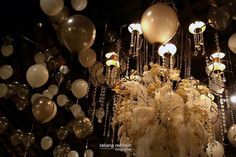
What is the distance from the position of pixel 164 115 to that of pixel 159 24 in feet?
1.77

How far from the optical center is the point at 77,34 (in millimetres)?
1863

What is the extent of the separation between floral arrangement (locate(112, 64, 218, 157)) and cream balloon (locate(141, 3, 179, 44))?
0.38m

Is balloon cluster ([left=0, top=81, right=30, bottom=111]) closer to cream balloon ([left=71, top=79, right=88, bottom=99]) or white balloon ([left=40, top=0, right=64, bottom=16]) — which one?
cream balloon ([left=71, top=79, right=88, bottom=99])

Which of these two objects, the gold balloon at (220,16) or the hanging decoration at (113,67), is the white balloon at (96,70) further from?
the gold balloon at (220,16)

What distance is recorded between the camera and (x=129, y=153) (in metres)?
1.90

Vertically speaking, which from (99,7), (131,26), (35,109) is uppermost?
(99,7)

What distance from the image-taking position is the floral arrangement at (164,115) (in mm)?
1723

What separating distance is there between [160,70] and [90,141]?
525cm

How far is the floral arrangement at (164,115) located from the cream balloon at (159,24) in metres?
0.38


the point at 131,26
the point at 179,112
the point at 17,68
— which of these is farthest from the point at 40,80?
the point at 17,68

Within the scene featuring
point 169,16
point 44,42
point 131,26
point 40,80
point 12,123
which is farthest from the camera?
point 12,123

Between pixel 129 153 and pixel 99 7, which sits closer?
pixel 129 153

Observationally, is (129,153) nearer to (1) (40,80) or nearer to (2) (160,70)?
(2) (160,70)

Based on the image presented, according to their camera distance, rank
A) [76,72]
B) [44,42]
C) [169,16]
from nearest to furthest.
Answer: [169,16] → [44,42] → [76,72]
